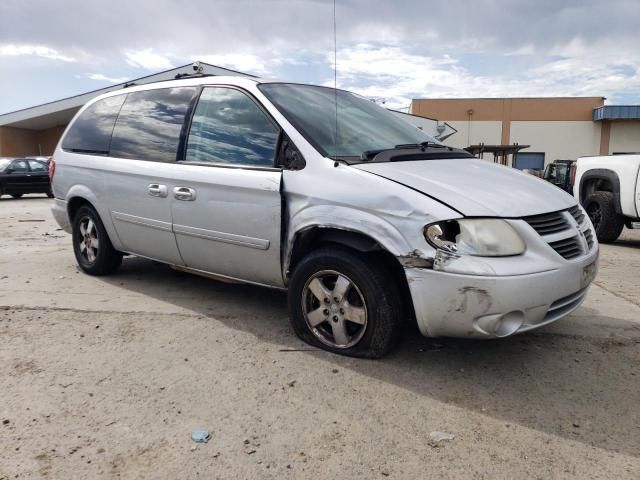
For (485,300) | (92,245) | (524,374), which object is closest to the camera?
(485,300)

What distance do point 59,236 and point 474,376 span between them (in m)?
7.54

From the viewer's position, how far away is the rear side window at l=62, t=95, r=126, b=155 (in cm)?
496

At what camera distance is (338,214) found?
317 centimetres

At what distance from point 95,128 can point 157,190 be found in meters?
1.45

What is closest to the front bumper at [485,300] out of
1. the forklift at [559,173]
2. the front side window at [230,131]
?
the front side window at [230,131]

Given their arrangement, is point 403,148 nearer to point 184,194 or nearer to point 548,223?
point 548,223

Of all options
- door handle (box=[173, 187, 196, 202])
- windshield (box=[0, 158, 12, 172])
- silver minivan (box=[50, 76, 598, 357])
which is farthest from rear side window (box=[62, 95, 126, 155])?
windshield (box=[0, 158, 12, 172])

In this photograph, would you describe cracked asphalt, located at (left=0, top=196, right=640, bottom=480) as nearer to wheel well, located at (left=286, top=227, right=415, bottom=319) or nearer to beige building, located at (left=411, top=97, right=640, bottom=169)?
wheel well, located at (left=286, top=227, right=415, bottom=319)

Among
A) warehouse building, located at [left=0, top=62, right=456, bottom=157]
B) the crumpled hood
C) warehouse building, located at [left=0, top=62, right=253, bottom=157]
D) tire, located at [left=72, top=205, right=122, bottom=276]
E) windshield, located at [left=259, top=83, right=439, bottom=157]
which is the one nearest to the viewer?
the crumpled hood

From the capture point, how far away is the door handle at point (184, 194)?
3933 mm

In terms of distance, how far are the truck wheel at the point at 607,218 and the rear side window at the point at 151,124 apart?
7033 millimetres

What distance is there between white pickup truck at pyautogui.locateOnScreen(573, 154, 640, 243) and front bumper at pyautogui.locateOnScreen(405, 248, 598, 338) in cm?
618

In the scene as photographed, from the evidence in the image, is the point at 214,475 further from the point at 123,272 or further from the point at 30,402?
the point at 123,272

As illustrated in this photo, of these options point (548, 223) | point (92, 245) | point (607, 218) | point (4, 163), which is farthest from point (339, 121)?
point (4, 163)
